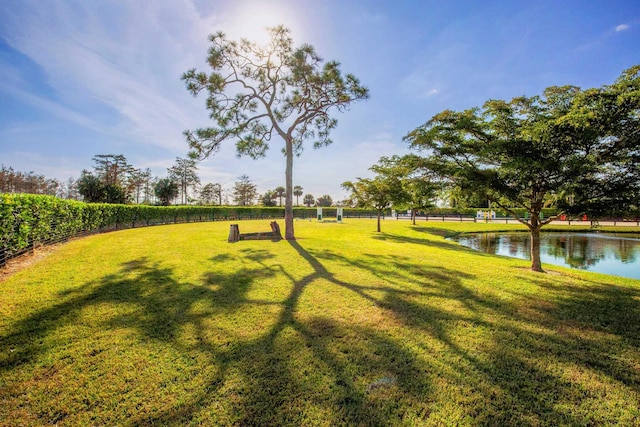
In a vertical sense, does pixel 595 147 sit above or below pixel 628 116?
below

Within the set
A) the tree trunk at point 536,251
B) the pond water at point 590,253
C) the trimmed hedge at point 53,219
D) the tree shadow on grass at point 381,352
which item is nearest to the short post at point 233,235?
the trimmed hedge at point 53,219

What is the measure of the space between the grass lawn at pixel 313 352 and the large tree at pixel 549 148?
258 centimetres

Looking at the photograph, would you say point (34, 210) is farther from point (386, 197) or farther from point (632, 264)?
point (632, 264)

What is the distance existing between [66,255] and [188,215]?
83.8ft

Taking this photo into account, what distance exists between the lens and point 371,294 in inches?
219

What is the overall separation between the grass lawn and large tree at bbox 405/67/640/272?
258cm

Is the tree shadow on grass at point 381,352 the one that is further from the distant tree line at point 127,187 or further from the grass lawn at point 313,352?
the distant tree line at point 127,187

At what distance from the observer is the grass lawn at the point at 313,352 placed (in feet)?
7.96

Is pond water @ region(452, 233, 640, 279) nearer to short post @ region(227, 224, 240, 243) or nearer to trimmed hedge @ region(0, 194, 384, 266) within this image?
short post @ region(227, 224, 240, 243)

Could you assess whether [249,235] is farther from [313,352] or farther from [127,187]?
[127,187]

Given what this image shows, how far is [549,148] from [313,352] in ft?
25.2

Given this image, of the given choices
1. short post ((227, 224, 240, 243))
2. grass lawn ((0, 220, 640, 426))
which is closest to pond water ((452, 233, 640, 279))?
grass lawn ((0, 220, 640, 426))

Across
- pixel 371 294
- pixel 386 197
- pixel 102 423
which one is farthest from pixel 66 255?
pixel 386 197

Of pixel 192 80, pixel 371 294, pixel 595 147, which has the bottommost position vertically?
pixel 371 294
